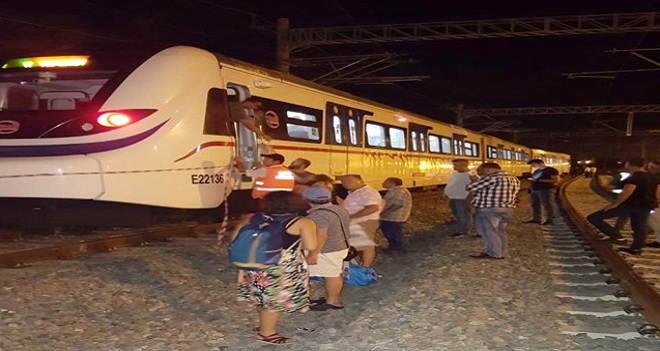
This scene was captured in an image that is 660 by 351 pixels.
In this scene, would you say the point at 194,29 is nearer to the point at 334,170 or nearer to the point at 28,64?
the point at 334,170

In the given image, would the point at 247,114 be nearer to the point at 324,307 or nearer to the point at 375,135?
the point at 324,307

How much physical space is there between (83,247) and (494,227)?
557 cm

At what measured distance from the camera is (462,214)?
12375mm

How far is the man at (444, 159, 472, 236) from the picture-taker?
11.8 metres

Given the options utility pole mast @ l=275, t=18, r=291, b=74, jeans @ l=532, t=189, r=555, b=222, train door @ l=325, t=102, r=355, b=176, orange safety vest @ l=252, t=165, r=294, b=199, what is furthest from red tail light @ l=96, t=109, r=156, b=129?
utility pole mast @ l=275, t=18, r=291, b=74

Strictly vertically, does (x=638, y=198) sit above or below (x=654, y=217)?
above

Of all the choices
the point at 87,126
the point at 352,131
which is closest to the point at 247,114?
the point at 87,126

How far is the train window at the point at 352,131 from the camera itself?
48.7ft

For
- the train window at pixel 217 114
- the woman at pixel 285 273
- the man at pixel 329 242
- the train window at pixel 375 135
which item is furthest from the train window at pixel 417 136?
the woman at pixel 285 273

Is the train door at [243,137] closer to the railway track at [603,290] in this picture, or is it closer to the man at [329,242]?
the man at [329,242]

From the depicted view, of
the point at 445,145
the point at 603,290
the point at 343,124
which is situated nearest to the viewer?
the point at 603,290

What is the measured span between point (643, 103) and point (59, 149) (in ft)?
147

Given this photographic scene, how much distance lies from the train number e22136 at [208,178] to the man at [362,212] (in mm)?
2238

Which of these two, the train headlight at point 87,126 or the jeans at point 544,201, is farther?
the jeans at point 544,201
